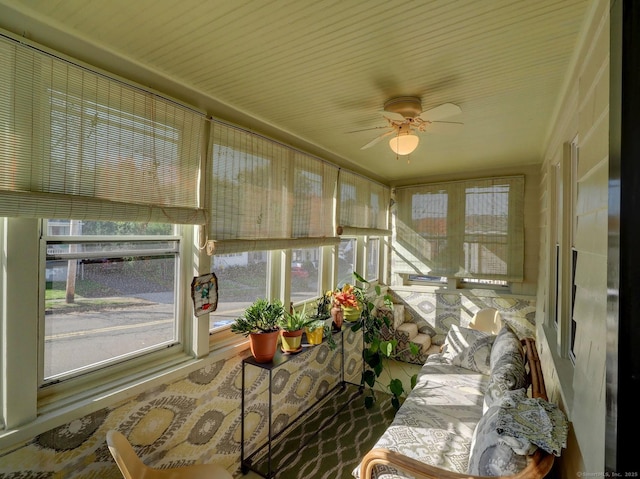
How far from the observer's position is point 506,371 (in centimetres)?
193

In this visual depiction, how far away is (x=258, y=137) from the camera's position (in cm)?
242

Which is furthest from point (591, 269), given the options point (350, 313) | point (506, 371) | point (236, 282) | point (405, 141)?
point (350, 313)

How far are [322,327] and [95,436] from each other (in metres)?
1.59

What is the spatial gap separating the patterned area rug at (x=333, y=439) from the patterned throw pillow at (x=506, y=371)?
1.16 metres

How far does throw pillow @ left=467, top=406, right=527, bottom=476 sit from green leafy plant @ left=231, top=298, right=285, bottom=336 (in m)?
1.40

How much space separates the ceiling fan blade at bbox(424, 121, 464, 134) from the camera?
2.45 meters

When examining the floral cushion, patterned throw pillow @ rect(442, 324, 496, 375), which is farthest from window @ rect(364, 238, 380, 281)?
the floral cushion

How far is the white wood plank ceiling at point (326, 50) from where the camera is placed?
124cm

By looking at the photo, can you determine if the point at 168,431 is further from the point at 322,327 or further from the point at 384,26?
the point at 384,26

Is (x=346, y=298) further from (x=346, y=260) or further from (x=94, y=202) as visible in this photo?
(x=94, y=202)

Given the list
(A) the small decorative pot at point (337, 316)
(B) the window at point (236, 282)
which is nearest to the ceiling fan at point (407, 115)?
(B) the window at point (236, 282)

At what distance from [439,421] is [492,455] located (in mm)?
844

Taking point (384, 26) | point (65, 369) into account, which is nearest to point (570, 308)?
point (384, 26)

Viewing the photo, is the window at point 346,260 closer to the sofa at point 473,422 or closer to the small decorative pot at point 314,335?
the small decorative pot at point 314,335
